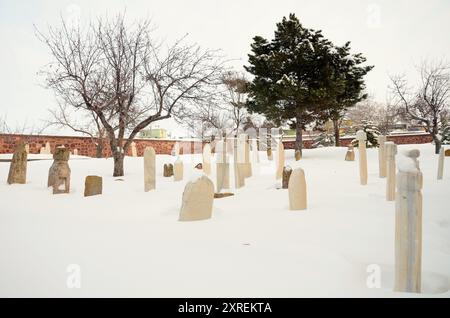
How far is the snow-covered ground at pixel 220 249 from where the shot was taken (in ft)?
6.95

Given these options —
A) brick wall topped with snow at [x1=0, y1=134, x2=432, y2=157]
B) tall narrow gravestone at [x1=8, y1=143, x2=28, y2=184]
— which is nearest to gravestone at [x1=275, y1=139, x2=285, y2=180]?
tall narrow gravestone at [x1=8, y1=143, x2=28, y2=184]

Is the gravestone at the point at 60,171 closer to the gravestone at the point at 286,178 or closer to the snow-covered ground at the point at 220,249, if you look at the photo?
the snow-covered ground at the point at 220,249

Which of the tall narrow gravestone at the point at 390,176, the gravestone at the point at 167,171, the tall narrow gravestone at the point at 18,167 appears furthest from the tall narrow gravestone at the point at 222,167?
the tall narrow gravestone at the point at 18,167

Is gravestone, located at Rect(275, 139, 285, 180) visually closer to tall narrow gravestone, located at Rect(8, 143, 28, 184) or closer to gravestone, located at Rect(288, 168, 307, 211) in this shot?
Result: gravestone, located at Rect(288, 168, 307, 211)

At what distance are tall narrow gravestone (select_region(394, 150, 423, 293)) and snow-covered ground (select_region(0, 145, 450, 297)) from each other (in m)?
0.18

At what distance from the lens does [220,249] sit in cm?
288

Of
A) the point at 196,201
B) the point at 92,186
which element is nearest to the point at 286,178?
the point at 196,201

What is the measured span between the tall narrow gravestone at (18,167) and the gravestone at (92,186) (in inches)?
118

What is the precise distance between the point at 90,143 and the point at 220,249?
23.8 meters

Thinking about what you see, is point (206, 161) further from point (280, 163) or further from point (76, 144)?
point (76, 144)

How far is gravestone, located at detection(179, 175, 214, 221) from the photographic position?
4.14m

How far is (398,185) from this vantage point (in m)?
2.13
